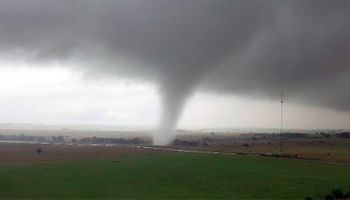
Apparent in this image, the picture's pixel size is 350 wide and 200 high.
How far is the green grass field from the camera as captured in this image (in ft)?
167

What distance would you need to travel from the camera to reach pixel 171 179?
200 feet

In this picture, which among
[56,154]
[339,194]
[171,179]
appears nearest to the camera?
[339,194]

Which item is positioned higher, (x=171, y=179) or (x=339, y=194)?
(x=171, y=179)

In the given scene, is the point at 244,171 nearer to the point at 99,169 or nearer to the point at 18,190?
the point at 99,169

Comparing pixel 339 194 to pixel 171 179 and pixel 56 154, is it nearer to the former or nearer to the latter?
pixel 171 179

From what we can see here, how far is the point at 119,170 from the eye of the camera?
224 feet

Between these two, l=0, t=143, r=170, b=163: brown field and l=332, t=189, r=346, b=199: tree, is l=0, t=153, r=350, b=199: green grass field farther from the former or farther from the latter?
l=0, t=143, r=170, b=163: brown field

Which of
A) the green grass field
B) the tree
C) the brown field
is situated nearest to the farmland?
the green grass field

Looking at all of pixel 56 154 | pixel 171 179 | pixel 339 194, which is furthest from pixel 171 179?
pixel 56 154

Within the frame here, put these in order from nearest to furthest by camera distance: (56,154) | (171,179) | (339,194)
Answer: (339,194)
(171,179)
(56,154)

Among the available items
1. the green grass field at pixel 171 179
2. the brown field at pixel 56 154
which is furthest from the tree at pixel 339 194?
the brown field at pixel 56 154

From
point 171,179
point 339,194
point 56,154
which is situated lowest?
point 339,194

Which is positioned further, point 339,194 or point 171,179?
point 171,179

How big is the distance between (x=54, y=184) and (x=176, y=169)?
2122cm
